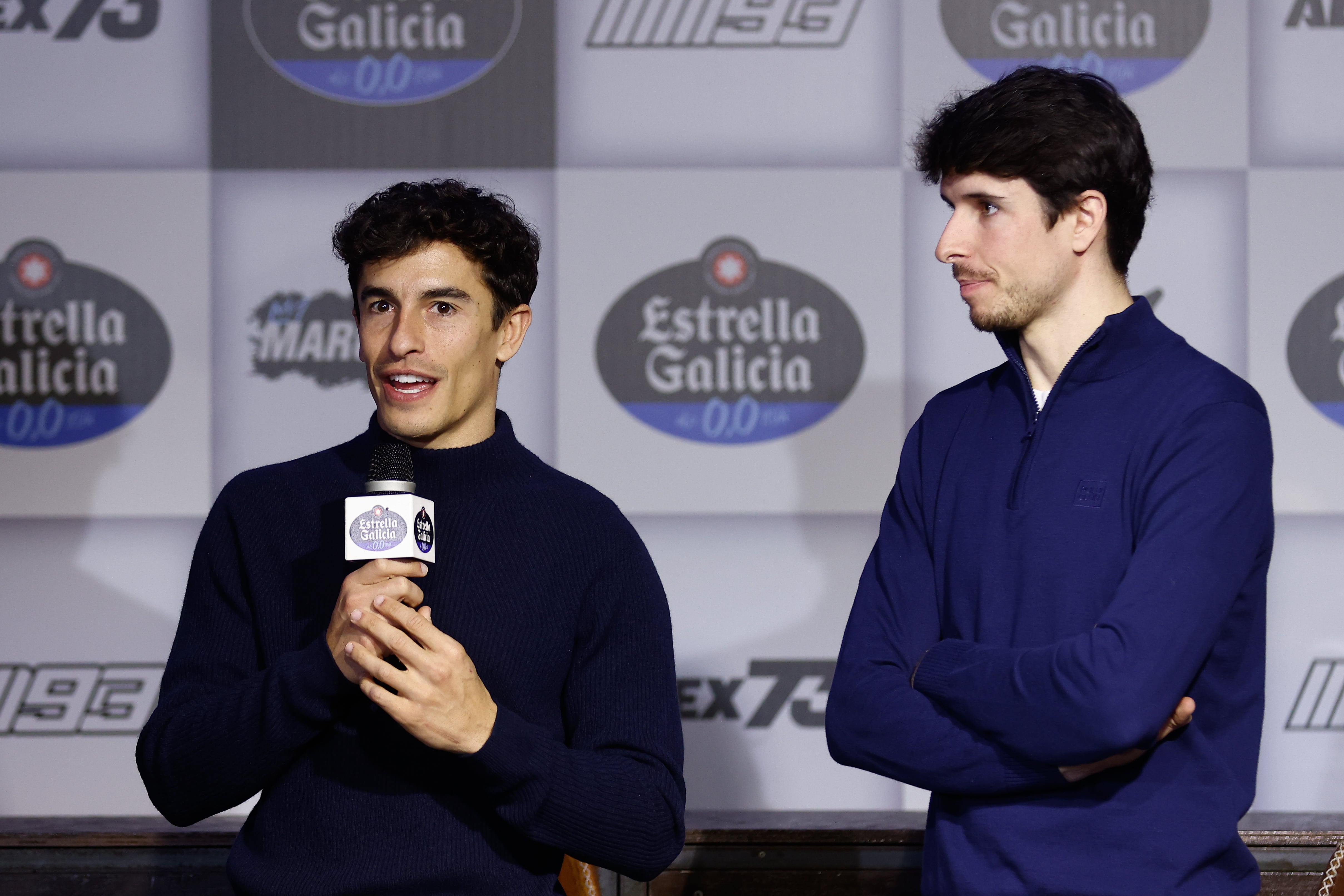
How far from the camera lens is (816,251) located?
9.64 feet

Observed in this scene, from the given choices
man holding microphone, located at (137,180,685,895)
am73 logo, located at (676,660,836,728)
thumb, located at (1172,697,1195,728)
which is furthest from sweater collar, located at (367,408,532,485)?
am73 logo, located at (676,660,836,728)

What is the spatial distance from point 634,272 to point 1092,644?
1.74 m

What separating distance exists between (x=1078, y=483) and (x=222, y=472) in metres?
2.08

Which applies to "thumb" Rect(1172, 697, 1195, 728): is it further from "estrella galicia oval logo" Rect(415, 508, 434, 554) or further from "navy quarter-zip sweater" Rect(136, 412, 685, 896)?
"estrella galicia oval logo" Rect(415, 508, 434, 554)

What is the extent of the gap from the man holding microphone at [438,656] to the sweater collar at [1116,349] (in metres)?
0.62

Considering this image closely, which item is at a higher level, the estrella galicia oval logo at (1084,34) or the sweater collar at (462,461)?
the estrella galicia oval logo at (1084,34)

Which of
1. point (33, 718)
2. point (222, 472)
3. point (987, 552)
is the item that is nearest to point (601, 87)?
point (222, 472)

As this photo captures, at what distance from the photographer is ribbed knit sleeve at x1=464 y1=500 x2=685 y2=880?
142cm

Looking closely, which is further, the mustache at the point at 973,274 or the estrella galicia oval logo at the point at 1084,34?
the estrella galicia oval logo at the point at 1084,34

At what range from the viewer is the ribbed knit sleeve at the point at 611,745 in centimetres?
142

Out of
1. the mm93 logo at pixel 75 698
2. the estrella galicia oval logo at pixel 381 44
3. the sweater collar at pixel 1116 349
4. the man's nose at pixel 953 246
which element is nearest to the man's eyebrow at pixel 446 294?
the man's nose at pixel 953 246

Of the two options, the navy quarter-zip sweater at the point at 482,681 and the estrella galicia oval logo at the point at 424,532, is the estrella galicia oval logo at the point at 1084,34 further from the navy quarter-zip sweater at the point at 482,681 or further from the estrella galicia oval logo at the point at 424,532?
the estrella galicia oval logo at the point at 424,532

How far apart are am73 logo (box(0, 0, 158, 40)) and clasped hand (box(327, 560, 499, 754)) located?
2192mm

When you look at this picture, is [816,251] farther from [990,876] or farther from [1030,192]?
[990,876]
